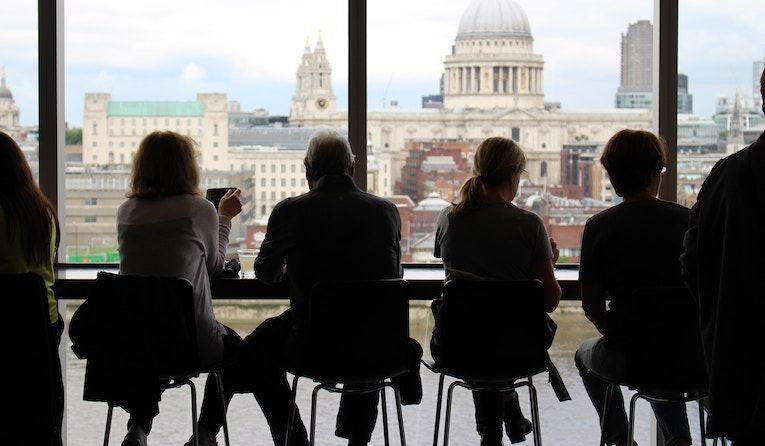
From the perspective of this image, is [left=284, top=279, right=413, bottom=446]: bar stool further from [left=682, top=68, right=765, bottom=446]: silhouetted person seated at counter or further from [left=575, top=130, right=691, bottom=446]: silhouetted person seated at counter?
[left=682, top=68, right=765, bottom=446]: silhouetted person seated at counter

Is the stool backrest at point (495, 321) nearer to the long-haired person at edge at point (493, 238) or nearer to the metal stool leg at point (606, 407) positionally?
the long-haired person at edge at point (493, 238)

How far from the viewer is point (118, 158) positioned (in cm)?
386

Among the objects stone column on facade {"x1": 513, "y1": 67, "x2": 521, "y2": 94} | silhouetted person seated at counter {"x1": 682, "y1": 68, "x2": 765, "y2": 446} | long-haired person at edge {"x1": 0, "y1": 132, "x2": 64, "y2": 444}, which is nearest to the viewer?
silhouetted person seated at counter {"x1": 682, "y1": 68, "x2": 765, "y2": 446}

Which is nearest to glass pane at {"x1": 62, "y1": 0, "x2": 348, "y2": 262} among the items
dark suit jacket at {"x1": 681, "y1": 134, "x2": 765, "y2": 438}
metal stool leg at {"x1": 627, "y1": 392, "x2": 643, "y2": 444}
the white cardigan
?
the white cardigan

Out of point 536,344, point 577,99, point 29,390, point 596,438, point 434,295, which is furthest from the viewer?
point 577,99

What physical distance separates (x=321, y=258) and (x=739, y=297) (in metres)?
1.27

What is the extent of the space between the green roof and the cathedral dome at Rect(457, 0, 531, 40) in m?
1.20

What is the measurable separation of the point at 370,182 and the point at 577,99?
1.01 metres

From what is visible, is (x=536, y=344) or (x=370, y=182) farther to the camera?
(x=370, y=182)

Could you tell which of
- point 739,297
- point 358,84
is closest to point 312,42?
point 358,84

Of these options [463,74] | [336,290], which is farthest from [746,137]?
[336,290]

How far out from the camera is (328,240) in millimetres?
2738

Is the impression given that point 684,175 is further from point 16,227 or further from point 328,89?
point 16,227

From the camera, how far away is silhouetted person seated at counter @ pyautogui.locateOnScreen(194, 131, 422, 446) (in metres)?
2.74
